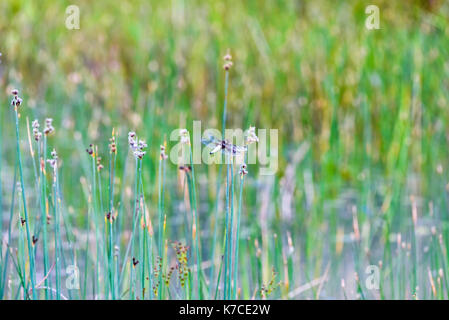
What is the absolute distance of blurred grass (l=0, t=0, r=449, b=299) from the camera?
8.07 ft

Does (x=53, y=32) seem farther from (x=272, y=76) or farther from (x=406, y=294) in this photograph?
(x=406, y=294)

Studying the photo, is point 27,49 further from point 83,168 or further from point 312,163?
point 312,163

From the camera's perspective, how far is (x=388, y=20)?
13.2 ft

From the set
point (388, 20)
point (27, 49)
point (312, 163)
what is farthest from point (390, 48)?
point (27, 49)

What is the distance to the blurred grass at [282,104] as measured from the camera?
96.8 inches

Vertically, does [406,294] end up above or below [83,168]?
below

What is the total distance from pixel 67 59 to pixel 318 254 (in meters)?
2.23

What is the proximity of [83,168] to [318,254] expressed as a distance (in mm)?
1092

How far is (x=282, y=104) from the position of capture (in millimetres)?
3312

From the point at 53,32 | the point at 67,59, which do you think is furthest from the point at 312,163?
the point at 53,32

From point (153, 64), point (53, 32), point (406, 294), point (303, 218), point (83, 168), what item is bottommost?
point (406, 294)
